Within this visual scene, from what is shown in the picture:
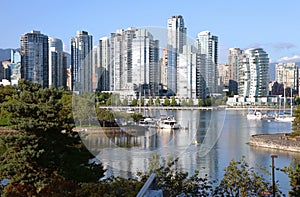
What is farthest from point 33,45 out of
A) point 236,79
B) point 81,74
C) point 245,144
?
point 81,74

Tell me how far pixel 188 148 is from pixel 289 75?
3737 cm

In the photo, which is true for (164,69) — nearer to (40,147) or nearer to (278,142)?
(40,147)

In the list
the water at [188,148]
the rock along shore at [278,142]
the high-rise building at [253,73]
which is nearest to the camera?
the water at [188,148]

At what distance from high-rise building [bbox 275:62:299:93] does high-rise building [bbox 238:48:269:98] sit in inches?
339

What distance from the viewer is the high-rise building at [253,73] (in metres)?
27.9

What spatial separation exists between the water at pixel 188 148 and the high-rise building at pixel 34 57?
62.5 ft

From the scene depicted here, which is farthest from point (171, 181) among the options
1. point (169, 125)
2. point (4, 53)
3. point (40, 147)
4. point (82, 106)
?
point (4, 53)

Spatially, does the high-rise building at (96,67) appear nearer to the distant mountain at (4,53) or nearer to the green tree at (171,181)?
the green tree at (171,181)

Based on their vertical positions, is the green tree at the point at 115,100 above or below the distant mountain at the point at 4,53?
below

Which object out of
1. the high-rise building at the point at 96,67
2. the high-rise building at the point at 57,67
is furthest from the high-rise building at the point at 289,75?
the high-rise building at the point at 96,67

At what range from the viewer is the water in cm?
294

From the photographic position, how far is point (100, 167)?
3.52 metres

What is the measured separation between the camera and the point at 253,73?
93.5 feet

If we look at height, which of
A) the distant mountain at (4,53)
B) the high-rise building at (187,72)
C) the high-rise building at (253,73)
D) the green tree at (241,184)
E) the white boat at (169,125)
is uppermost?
the distant mountain at (4,53)
